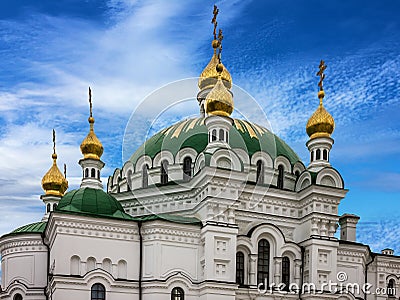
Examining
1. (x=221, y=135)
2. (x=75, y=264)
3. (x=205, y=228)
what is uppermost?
(x=221, y=135)

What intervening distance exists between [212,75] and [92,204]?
10035 mm

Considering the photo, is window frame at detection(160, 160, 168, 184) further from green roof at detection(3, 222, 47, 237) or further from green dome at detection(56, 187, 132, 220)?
green roof at detection(3, 222, 47, 237)

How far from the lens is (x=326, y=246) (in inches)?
824

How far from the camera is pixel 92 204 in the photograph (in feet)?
65.1

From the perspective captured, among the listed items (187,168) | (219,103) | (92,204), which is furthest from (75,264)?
(219,103)

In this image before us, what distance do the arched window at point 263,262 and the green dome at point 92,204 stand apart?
198 inches

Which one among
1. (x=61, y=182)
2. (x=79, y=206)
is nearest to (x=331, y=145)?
(x=79, y=206)

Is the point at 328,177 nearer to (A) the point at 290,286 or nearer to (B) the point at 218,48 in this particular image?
(A) the point at 290,286

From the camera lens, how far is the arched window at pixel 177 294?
18.8 m

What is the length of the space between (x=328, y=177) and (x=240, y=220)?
13.0ft

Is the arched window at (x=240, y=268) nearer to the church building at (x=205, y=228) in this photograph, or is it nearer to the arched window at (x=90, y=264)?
the church building at (x=205, y=228)

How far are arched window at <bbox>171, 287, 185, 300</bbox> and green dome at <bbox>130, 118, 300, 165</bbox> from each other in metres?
6.37

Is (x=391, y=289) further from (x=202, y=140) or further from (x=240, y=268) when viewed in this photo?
(x=202, y=140)

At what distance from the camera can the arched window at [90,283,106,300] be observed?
18.2 meters
